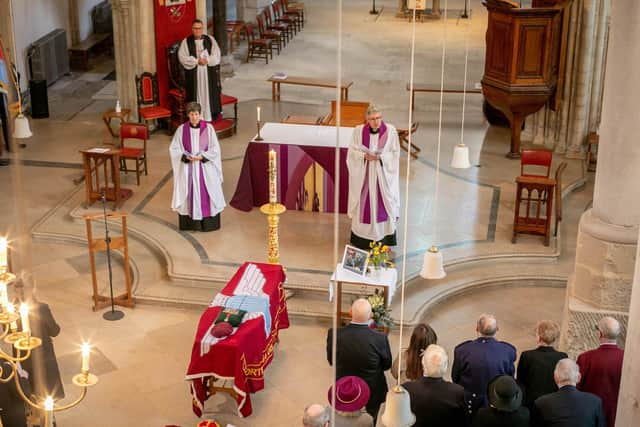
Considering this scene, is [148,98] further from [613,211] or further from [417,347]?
[417,347]

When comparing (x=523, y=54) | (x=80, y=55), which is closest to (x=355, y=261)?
(x=523, y=54)

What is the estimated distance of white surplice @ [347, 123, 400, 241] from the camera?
34.4 ft

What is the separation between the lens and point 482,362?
6969mm

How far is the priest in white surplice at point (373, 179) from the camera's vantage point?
10.5 meters

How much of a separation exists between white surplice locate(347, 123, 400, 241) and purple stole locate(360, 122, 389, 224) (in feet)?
0.07

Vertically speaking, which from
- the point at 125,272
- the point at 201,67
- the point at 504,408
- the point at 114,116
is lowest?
the point at 125,272

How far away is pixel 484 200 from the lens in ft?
41.1

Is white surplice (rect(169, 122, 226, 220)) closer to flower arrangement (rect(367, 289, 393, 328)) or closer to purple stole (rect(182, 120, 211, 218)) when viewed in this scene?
purple stole (rect(182, 120, 211, 218))

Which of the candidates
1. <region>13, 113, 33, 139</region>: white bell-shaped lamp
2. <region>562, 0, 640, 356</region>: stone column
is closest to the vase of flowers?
<region>562, 0, 640, 356</region>: stone column

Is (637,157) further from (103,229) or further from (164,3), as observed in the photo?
(164,3)

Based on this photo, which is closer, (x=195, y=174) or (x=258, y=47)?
(x=195, y=174)

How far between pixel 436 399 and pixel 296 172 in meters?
5.76

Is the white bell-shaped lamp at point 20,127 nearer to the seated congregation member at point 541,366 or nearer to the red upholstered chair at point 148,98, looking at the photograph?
the red upholstered chair at point 148,98

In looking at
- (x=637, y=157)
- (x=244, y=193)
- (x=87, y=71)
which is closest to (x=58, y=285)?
(x=244, y=193)
